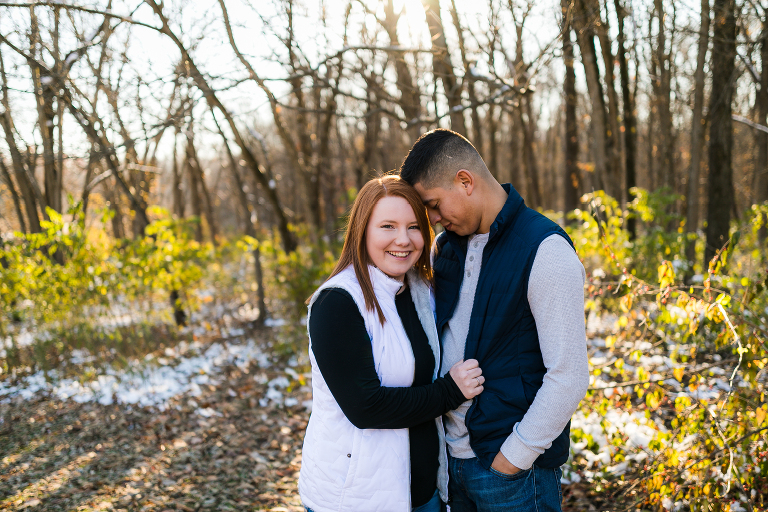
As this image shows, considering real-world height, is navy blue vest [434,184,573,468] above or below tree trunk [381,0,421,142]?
below

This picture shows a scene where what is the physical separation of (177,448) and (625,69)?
7743 mm

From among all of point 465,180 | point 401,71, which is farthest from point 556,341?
point 401,71

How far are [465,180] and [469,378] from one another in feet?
2.55

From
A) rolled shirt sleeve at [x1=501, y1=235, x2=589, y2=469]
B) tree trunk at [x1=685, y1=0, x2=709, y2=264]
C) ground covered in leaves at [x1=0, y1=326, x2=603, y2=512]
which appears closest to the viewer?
rolled shirt sleeve at [x1=501, y1=235, x2=589, y2=469]

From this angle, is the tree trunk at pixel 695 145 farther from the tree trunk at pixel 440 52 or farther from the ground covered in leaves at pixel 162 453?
the ground covered in leaves at pixel 162 453

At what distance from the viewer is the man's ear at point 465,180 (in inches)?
76.6

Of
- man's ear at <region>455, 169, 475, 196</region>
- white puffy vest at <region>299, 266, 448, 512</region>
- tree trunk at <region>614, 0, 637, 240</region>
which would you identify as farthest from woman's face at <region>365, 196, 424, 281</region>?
tree trunk at <region>614, 0, 637, 240</region>

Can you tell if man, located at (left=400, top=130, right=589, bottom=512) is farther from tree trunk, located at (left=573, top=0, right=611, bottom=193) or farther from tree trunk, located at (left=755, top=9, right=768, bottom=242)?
tree trunk, located at (left=755, top=9, right=768, bottom=242)

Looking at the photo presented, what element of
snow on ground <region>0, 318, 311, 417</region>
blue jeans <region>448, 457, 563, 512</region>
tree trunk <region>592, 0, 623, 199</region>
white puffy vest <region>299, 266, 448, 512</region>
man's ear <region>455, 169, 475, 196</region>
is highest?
tree trunk <region>592, 0, 623, 199</region>

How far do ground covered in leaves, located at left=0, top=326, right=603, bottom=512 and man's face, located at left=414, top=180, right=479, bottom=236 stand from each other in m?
2.29

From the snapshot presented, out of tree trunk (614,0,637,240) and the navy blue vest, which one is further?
tree trunk (614,0,637,240)

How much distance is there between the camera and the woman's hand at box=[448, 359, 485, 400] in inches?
70.1

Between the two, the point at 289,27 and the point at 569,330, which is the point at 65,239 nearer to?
the point at 289,27

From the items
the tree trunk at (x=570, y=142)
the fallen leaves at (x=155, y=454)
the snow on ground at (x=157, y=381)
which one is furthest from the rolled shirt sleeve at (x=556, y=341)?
the tree trunk at (x=570, y=142)
